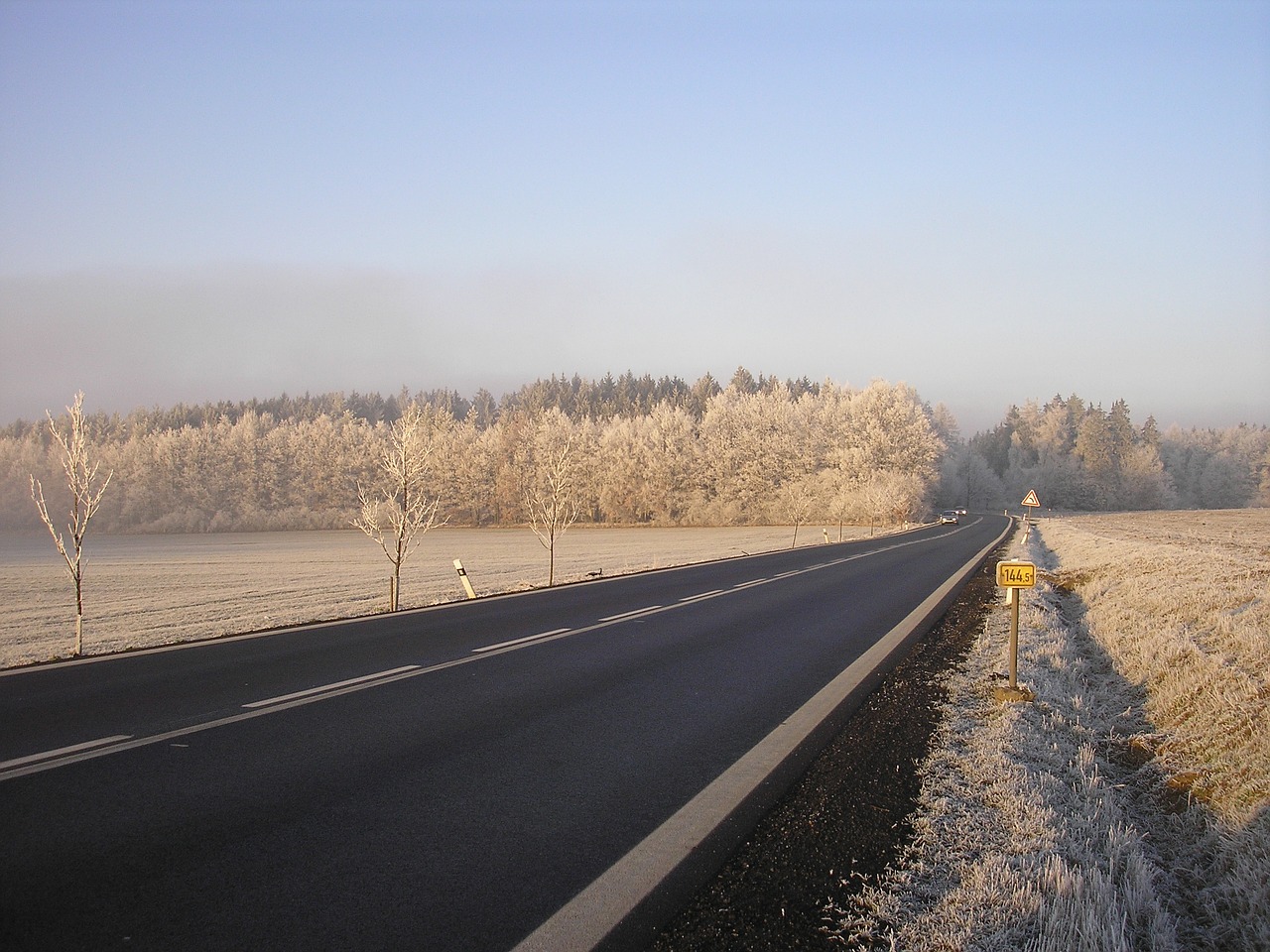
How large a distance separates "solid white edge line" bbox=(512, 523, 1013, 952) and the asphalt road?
0.05 feet

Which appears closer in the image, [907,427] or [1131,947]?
[1131,947]

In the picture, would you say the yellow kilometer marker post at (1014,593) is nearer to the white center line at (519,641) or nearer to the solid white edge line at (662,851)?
the solid white edge line at (662,851)

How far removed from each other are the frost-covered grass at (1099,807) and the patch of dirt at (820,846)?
0.40 feet

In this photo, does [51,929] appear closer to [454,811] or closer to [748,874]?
[454,811]

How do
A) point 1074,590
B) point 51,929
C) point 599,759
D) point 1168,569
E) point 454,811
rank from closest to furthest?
point 51,929
point 454,811
point 599,759
point 1168,569
point 1074,590

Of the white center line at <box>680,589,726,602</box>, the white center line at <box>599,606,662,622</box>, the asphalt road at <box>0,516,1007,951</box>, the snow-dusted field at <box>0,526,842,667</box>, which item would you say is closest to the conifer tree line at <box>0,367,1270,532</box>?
the snow-dusted field at <box>0,526,842,667</box>

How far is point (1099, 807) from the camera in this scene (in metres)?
4.86

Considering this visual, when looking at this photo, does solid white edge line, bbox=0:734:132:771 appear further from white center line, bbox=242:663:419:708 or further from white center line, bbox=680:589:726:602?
white center line, bbox=680:589:726:602

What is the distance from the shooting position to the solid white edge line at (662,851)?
10.6ft

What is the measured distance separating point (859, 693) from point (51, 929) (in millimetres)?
6387

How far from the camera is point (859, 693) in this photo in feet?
25.0

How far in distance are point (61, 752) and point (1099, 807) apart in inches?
276

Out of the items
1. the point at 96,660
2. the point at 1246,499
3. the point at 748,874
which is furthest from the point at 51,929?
the point at 1246,499

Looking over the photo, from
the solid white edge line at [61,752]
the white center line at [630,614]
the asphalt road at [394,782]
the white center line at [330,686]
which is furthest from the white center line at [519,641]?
the solid white edge line at [61,752]
